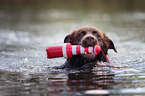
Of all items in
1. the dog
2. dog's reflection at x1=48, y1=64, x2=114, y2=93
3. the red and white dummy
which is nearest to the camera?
dog's reflection at x1=48, y1=64, x2=114, y2=93

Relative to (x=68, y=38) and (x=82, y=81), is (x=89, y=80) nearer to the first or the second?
(x=82, y=81)

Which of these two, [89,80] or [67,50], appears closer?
[89,80]

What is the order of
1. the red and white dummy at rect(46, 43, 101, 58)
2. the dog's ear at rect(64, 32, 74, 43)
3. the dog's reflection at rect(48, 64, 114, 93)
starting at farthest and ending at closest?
the dog's ear at rect(64, 32, 74, 43) → the red and white dummy at rect(46, 43, 101, 58) → the dog's reflection at rect(48, 64, 114, 93)

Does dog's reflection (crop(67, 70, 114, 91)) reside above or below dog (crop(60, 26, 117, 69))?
below

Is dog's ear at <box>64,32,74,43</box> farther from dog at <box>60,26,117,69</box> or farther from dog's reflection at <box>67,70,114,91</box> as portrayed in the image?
dog's reflection at <box>67,70,114,91</box>

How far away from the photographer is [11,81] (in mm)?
6273

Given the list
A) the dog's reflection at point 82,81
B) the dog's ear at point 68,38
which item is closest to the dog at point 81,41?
the dog's ear at point 68,38

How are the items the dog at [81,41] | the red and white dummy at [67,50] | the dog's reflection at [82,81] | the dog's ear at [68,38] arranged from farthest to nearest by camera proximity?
the dog's ear at [68,38]
the dog at [81,41]
the red and white dummy at [67,50]
the dog's reflection at [82,81]

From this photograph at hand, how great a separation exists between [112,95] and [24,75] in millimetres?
2584

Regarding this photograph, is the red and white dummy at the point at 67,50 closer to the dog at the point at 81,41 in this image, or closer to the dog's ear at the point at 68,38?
the dog at the point at 81,41

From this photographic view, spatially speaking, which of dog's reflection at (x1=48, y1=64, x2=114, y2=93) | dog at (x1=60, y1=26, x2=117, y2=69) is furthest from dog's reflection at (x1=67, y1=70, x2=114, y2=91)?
dog at (x1=60, y1=26, x2=117, y2=69)

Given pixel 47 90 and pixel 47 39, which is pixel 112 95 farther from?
pixel 47 39

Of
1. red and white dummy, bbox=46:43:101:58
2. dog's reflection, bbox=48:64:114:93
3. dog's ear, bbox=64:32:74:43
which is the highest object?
dog's ear, bbox=64:32:74:43

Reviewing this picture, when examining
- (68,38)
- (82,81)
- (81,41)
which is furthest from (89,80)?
(68,38)
